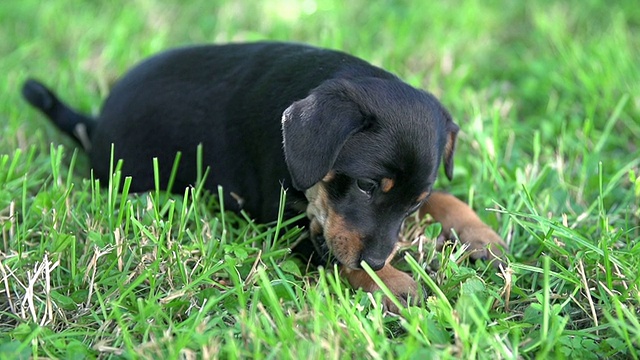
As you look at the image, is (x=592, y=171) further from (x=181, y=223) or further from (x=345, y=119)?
(x=181, y=223)

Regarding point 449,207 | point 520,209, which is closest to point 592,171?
point 520,209

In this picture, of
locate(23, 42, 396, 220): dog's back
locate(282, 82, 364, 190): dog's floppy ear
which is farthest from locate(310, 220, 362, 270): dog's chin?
locate(282, 82, 364, 190): dog's floppy ear

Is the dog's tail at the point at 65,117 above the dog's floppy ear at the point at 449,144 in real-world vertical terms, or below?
below

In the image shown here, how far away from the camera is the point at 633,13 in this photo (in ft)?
20.0

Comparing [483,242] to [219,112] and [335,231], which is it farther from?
[219,112]

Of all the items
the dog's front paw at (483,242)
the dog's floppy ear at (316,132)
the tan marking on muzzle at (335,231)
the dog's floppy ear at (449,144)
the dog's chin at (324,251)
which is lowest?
the dog's front paw at (483,242)

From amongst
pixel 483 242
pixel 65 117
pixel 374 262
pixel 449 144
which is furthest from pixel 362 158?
pixel 65 117

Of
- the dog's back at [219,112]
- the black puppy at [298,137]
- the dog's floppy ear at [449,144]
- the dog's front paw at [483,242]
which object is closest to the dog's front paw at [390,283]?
the black puppy at [298,137]

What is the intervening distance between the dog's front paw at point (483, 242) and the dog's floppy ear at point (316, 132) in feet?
2.58

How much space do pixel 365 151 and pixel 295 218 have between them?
48 cm

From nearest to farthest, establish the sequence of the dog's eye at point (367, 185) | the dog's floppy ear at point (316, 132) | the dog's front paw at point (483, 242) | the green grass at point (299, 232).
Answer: the green grass at point (299, 232) → the dog's floppy ear at point (316, 132) → the dog's eye at point (367, 185) → the dog's front paw at point (483, 242)

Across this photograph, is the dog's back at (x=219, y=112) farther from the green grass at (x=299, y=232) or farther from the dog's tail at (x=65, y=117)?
the dog's tail at (x=65, y=117)

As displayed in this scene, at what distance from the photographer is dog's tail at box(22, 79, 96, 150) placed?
4.21m

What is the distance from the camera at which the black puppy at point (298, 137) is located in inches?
113
